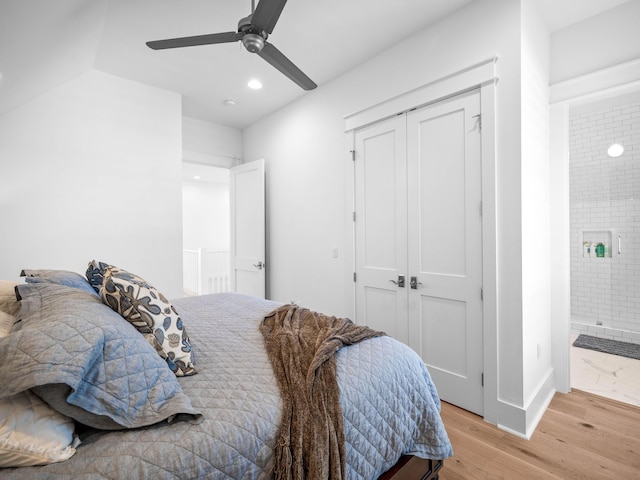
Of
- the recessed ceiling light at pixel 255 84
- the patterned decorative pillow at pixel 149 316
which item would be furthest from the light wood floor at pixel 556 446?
the recessed ceiling light at pixel 255 84

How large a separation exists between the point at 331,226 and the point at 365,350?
1.97 meters

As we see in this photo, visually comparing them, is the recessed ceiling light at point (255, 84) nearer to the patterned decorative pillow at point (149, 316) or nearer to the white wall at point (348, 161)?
the white wall at point (348, 161)

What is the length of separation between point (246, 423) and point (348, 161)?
2.49m

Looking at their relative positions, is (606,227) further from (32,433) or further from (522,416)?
(32,433)

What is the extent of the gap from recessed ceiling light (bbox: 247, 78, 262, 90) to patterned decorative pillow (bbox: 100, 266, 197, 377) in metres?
2.60

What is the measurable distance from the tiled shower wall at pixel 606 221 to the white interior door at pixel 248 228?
13.3ft

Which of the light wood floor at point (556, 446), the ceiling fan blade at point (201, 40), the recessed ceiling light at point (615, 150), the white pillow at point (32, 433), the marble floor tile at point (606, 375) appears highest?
the ceiling fan blade at point (201, 40)

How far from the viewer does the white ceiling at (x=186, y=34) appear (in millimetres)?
1699

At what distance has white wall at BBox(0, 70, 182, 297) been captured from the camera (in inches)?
101

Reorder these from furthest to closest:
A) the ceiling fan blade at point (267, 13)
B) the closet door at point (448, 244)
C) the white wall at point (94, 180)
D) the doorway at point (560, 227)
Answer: the white wall at point (94, 180) → the doorway at point (560, 227) → the closet door at point (448, 244) → the ceiling fan blade at point (267, 13)

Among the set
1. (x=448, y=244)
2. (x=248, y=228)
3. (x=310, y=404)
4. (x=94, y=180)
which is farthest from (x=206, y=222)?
(x=310, y=404)

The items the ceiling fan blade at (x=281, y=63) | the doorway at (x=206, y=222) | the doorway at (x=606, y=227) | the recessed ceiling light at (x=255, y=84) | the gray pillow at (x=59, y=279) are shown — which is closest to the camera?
the gray pillow at (x=59, y=279)

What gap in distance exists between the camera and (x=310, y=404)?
103cm

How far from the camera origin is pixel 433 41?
7.74ft
